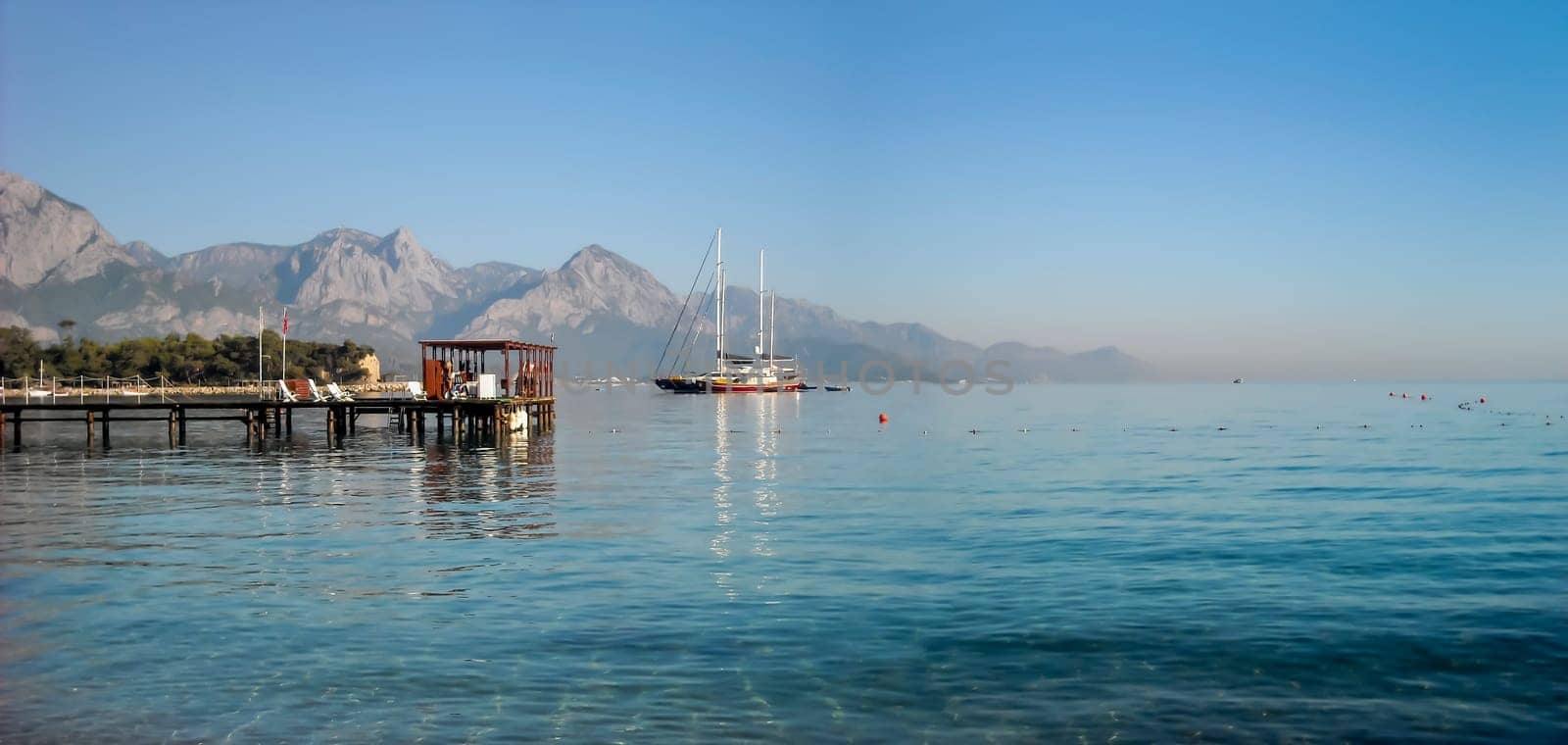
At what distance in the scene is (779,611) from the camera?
20.3 m

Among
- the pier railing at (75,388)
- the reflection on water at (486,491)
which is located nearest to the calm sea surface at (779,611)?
the reflection on water at (486,491)

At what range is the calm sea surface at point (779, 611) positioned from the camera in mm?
14398

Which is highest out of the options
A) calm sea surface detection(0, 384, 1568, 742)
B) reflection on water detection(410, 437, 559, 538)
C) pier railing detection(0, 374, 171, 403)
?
pier railing detection(0, 374, 171, 403)

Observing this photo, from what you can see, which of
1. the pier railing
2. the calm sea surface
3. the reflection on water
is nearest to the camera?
the calm sea surface

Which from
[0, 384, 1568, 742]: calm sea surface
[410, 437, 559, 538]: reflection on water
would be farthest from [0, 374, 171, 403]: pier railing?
[0, 384, 1568, 742]: calm sea surface

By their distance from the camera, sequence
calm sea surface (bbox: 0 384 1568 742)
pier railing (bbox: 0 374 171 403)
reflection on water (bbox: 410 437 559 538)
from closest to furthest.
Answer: calm sea surface (bbox: 0 384 1568 742), reflection on water (bbox: 410 437 559 538), pier railing (bbox: 0 374 171 403)

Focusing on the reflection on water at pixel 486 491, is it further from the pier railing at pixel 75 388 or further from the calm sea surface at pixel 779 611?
the pier railing at pixel 75 388

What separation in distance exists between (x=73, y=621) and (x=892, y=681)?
1394 centimetres

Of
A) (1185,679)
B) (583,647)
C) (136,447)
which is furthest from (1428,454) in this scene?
(136,447)

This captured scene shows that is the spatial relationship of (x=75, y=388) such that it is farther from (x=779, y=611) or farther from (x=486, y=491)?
(x=779, y=611)

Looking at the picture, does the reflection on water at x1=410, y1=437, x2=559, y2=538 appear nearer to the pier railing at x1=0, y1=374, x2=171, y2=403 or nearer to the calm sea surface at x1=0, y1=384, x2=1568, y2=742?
the calm sea surface at x1=0, y1=384, x2=1568, y2=742

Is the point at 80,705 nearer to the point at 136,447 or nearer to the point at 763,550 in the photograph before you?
the point at 763,550

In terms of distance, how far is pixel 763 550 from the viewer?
27.6 meters

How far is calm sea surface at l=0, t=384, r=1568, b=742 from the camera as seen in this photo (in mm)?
14398
